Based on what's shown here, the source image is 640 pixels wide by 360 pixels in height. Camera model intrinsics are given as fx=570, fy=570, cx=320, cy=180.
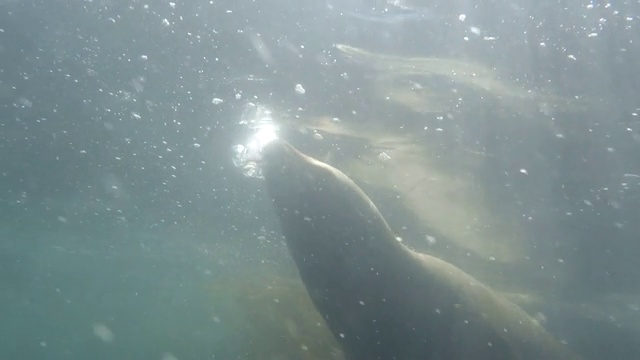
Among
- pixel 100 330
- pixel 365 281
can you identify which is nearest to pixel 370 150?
pixel 365 281

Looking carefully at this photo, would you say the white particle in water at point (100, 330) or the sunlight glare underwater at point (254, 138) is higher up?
the white particle in water at point (100, 330)

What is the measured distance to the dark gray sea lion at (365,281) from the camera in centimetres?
786

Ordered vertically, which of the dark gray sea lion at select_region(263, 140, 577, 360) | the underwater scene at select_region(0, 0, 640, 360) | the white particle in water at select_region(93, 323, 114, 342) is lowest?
the dark gray sea lion at select_region(263, 140, 577, 360)

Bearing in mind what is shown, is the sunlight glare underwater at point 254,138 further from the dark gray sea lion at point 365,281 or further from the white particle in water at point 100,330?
the white particle in water at point 100,330

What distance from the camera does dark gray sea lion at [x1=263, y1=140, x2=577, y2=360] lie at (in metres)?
7.86

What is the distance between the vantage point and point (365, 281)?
26.4 ft

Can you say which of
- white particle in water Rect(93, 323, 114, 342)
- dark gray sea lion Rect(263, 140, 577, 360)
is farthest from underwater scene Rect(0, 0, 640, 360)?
white particle in water Rect(93, 323, 114, 342)

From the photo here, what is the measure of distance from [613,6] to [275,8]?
15.6ft

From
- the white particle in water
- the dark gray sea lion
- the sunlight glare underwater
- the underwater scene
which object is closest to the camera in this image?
the dark gray sea lion

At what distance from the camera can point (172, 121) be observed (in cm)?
1361

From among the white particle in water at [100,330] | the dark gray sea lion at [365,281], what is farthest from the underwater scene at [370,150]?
the white particle in water at [100,330]

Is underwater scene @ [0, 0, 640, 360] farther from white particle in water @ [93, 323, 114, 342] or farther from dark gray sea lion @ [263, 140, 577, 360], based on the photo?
white particle in water @ [93, 323, 114, 342]

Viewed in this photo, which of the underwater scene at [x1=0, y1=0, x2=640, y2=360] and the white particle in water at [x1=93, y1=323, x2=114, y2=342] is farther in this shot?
the white particle in water at [x1=93, y1=323, x2=114, y2=342]

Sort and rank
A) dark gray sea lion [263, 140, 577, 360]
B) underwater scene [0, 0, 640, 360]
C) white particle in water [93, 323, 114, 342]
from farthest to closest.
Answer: white particle in water [93, 323, 114, 342], underwater scene [0, 0, 640, 360], dark gray sea lion [263, 140, 577, 360]
